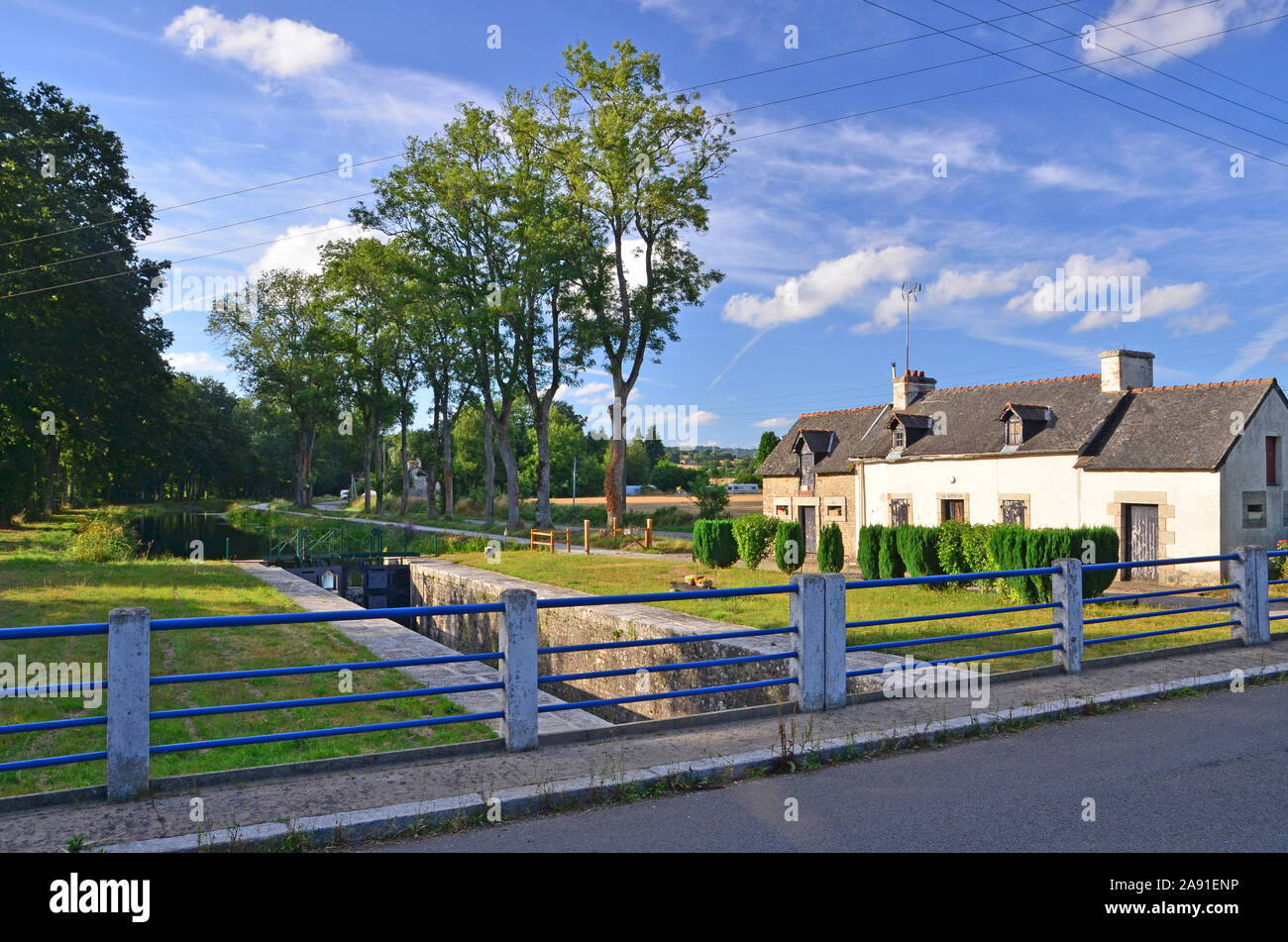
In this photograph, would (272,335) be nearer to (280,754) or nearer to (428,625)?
(428,625)

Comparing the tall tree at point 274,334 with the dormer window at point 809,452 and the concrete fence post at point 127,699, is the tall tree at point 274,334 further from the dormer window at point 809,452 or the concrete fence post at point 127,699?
the concrete fence post at point 127,699

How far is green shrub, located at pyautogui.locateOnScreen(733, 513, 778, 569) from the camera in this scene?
2733 centimetres

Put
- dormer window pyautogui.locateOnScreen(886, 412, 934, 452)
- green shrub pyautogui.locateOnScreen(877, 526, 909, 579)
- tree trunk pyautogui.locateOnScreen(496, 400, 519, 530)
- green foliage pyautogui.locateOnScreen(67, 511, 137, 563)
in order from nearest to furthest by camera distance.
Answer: green shrub pyautogui.locateOnScreen(877, 526, 909, 579) → green foliage pyautogui.locateOnScreen(67, 511, 137, 563) → dormer window pyautogui.locateOnScreen(886, 412, 934, 452) → tree trunk pyautogui.locateOnScreen(496, 400, 519, 530)

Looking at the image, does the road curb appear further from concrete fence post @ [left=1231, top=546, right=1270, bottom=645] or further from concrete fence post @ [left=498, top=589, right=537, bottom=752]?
concrete fence post @ [left=1231, top=546, right=1270, bottom=645]

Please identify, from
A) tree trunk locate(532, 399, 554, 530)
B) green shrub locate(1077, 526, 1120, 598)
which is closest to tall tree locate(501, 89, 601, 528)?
tree trunk locate(532, 399, 554, 530)

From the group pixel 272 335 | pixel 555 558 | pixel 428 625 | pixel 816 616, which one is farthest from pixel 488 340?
pixel 816 616

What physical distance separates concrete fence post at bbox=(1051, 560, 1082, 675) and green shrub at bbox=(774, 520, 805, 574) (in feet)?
55.1

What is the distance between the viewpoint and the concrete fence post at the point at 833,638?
25.6ft

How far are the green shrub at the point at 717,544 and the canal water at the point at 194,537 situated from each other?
20736 mm

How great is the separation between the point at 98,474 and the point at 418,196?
107ft

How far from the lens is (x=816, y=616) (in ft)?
25.7

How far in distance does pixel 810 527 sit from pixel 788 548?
876cm

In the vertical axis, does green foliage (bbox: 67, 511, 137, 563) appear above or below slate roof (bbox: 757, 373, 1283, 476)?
below
